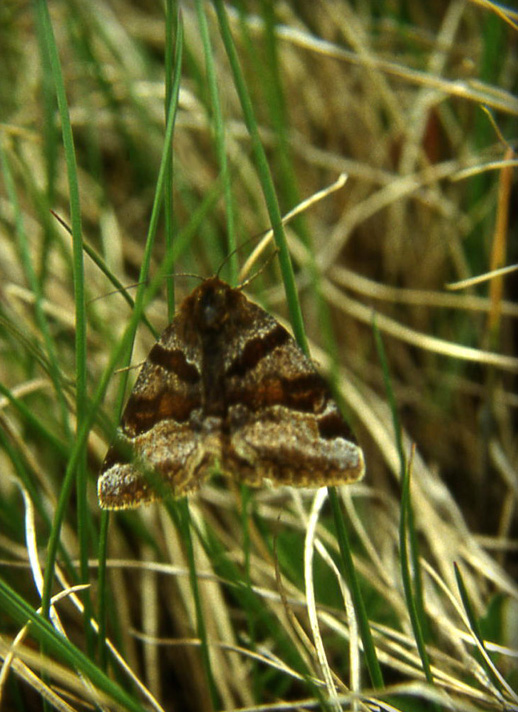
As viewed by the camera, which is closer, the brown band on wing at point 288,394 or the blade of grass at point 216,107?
the blade of grass at point 216,107

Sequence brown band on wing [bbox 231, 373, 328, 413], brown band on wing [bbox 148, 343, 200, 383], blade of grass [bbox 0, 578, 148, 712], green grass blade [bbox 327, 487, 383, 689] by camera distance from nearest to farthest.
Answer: blade of grass [bbox 0, 578, 148, 712], green grass blade [bbox 327, 487, 383, 689], brown band on wing [bbox 231, 373, 328, 413], brown band on wing [bbox 148, 343, 200, 383]

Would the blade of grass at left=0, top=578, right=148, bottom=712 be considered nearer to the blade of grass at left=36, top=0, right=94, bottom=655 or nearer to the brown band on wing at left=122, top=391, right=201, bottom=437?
the blade of grass at left=36, top=0, right=94, bottom=655

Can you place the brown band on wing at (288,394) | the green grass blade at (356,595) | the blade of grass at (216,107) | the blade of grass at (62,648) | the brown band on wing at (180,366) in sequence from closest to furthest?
the blade of grass at (62,648), the green grass blade at (356,595), the blade of grass at (216,107), the brown band on wing at (288,394), the brown band on wing at (180,366)

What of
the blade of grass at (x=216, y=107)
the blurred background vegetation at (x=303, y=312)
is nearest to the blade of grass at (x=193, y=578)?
the blurred background vegetation at (x=303, y=312)

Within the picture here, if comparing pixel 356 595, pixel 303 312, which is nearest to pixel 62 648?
pixel 356 595

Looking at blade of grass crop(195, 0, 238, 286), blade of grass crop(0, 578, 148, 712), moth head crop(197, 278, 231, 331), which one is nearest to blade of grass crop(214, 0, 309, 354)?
blade of grass crop(195, 0, 238, 286)

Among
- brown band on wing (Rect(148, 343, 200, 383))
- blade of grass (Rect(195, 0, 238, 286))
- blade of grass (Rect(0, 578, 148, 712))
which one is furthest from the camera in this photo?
brown band on wing (Rect(148, 343, 200, 383))

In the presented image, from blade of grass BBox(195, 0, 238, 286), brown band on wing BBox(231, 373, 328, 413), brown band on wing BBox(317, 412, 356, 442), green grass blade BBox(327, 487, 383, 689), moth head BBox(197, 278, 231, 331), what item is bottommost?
green grass blade BBox(327, 487, 383, 689)

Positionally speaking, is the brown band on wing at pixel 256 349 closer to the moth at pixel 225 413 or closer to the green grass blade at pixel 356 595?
the moth at pixel 225 413
